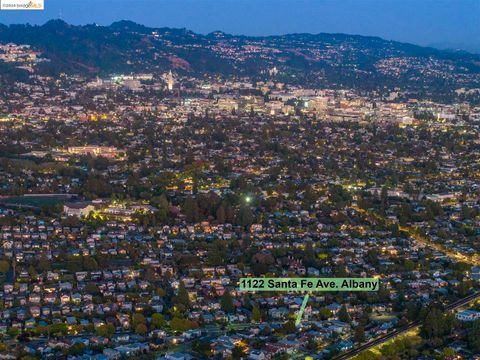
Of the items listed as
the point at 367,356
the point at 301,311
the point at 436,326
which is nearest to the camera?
the point at 367,356

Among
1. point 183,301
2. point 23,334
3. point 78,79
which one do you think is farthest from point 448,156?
point 78,79

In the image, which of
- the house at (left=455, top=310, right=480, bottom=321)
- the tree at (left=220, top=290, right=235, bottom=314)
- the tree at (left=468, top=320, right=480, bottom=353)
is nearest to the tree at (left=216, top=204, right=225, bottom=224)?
the tree at (left=220, top=290, right=235, bottom=314)

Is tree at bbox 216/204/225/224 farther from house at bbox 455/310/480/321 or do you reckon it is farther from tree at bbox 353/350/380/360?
tree at bbox 353/350/380/360

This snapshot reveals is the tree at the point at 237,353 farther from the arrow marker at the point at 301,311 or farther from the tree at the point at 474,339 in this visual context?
the tree at the point at 474,339

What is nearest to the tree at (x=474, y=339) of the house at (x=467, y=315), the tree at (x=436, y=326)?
the tree at (x=436, y=326)

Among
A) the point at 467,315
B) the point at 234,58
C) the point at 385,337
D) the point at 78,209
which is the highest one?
the point at 234,58

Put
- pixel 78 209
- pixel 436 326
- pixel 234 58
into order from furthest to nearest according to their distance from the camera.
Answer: pixel 234 58, pixel 78 209, pixel 436 326

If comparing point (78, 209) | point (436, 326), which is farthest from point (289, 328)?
point (78, 209)

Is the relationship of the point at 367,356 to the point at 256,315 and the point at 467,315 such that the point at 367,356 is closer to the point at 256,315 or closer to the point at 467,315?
the point at 256,315
